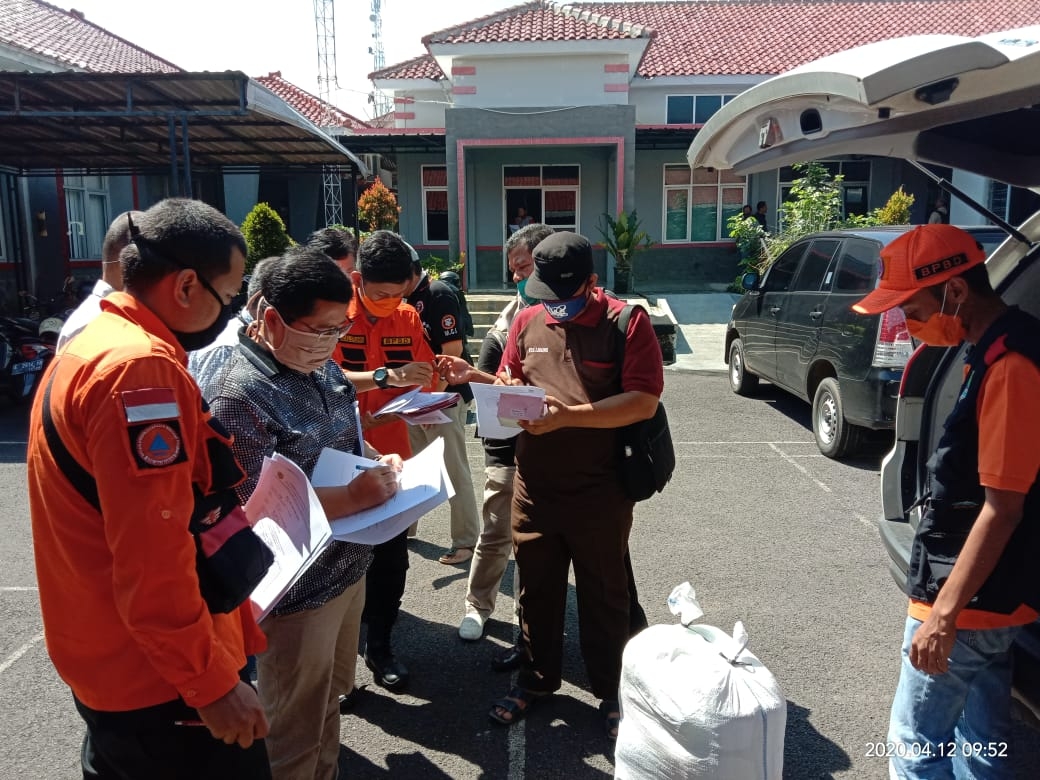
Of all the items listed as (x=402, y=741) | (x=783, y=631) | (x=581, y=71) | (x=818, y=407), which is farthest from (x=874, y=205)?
(x=402, y=741)

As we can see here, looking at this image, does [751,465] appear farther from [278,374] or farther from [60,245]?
[60,245]

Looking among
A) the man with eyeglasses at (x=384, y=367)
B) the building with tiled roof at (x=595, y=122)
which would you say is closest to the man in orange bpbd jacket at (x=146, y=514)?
the man with eyeglasses at (x=384, y=367)

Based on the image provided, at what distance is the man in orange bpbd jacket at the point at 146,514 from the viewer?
149 cm

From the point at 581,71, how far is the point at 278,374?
1719 cm

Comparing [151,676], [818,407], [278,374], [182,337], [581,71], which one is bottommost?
[818,407]

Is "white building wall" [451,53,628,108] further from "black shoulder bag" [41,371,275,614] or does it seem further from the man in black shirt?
"black shoulder bag" [41,371,275,614]

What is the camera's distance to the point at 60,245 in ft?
56.2

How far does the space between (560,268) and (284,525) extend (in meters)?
1.46

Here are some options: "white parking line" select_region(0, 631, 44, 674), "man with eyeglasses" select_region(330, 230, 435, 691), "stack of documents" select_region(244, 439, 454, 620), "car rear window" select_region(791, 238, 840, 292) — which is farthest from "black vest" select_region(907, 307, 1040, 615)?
"car rear window" select_region(791, 238, 840, 292)

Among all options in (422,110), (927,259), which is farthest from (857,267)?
(422,110)

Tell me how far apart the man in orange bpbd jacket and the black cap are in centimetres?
136

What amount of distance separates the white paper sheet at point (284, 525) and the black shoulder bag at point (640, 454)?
4.72 feet

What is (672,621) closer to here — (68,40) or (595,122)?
(595,122)

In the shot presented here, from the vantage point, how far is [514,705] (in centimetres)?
321
